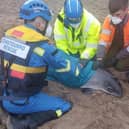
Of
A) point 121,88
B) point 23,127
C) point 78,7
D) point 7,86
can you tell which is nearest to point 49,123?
point 23,127

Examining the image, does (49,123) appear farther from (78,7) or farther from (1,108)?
(78,7)

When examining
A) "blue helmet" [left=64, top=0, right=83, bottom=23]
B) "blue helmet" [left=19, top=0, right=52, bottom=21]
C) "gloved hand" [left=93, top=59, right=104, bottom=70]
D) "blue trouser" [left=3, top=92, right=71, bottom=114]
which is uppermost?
"blue helmet" [left=19, top=0, right=52, bottom=21]

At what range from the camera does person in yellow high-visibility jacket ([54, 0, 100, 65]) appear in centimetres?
515

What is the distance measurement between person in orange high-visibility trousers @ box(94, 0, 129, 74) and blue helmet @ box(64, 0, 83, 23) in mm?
383

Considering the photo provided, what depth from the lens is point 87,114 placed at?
462cm

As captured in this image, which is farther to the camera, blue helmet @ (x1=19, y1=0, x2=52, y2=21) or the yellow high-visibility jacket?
the yellow high-visibility jacket

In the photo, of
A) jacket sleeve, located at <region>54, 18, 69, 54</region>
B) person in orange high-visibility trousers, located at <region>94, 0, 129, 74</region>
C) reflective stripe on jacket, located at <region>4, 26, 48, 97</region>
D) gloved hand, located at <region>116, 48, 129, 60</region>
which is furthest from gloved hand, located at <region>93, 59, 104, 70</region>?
reflective stripe on jacket, located at <region>4, 26, 48, 97</region>

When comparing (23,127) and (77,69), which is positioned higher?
(77,69)

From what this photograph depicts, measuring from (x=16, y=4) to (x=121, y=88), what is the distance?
3563 millimetres

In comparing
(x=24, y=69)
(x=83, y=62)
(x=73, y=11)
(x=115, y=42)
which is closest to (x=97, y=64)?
(x=83, y=62)

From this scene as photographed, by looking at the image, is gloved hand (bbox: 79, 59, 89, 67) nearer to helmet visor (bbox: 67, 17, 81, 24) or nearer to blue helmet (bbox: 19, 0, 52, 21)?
helmet visor (bbox: 67, 17, 81, 24)

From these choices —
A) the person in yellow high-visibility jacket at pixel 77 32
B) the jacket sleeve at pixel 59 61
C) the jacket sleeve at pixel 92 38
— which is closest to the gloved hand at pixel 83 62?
the person in yellow high-visibility jacket at pixel 77 32

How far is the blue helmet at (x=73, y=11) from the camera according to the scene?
507cm

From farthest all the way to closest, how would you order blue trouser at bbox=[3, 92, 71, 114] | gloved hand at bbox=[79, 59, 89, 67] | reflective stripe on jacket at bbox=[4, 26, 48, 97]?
gloved hand at bbox=[79, 59, 89, 67]
blue trouser at bbox=[3, 92, 71, 114]
reflective stripe on jacket at bbox=[4, 26, 48, 97]
